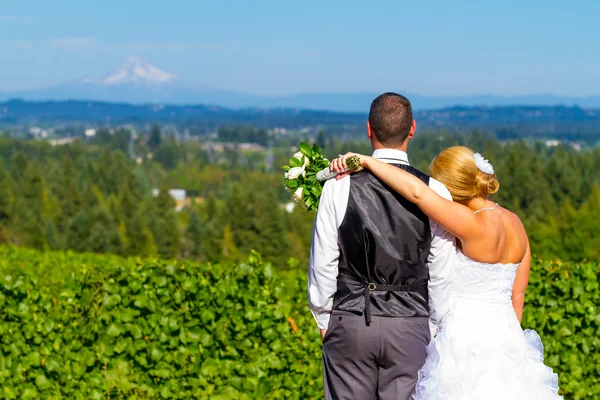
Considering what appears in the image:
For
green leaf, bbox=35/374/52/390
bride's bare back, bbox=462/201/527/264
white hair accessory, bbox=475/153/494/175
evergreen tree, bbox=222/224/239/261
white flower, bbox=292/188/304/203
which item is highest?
white hair accessory, bbox=475/153/494/175

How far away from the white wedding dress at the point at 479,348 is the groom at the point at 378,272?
152mm

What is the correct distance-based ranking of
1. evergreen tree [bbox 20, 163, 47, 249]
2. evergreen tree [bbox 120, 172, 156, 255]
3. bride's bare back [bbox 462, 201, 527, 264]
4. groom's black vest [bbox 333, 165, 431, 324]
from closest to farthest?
groom's black vest [bbox 333, 165, 431, 324], bride's bare back [bbox 462, 201, 527, 264], evergreen tree [bbox 120, 172, 156, 255], evergreen tree [bbox 20, 163, 47, 249]

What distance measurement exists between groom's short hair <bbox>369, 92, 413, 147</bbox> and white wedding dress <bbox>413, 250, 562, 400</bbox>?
76cm

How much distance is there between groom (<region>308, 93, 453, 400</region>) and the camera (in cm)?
404

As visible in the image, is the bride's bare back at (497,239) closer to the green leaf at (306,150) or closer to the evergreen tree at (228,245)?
the green leaf at (306,150)

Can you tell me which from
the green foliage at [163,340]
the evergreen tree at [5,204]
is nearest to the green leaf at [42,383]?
the green foliage at [163,340]

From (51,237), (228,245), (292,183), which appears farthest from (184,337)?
(51,237)

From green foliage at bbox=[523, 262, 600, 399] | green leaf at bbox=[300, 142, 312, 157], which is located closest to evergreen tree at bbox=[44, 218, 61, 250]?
green foliage at bbox=[523, 262, 600, 399]

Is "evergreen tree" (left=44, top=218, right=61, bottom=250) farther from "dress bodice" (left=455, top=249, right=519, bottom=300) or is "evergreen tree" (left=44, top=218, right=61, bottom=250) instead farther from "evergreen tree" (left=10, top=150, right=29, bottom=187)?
"dress bodice" (left=455, top=249, right=519, bottom=300)

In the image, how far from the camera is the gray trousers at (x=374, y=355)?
411 centimetres

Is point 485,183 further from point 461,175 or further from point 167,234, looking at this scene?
point 167,234

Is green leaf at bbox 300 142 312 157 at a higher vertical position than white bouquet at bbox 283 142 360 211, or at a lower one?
higher

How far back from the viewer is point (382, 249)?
4.02 m

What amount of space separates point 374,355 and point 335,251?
0.58 metres
